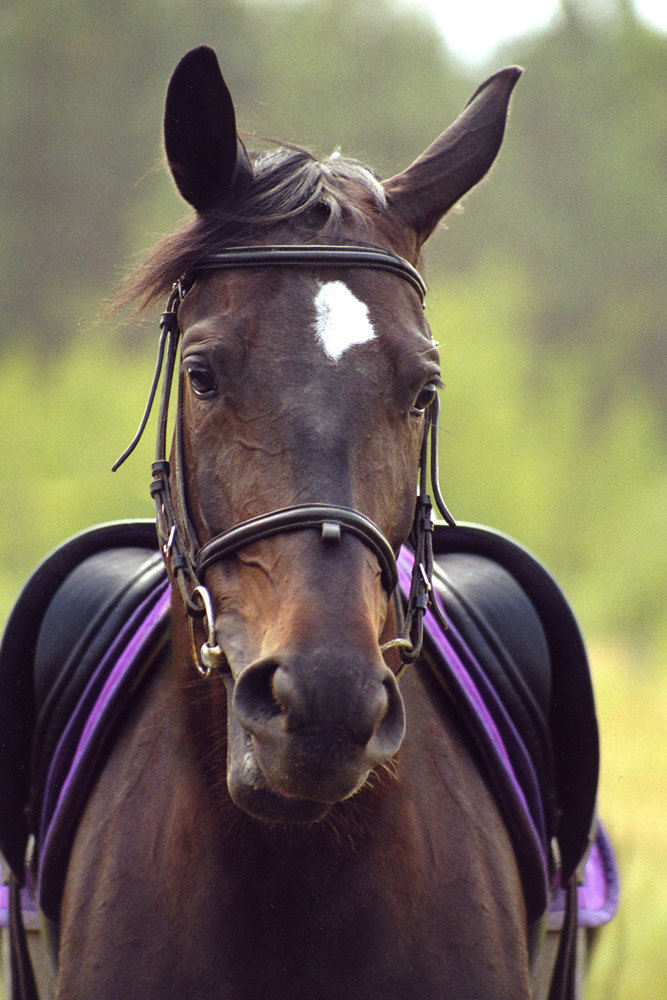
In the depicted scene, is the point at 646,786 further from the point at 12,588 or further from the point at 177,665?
the point at 12,588

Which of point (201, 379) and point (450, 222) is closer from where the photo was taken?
point (201, 379)

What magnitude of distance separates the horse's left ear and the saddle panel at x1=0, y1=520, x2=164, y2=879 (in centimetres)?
132

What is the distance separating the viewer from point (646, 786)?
9000 millimetres

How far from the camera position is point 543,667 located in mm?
3035

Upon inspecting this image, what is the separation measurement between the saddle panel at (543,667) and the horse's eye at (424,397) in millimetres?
833

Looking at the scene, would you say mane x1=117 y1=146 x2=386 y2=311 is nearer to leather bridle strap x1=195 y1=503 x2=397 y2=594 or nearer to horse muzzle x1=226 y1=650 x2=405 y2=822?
leather bridle strap x1=195 y1=503 x2=397 y2=594

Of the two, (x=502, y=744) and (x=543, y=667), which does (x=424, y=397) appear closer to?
(x=502, y=744)

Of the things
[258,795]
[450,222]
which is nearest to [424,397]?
[258,795]

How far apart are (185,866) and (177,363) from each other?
1115mm

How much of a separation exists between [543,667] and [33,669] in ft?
4.98

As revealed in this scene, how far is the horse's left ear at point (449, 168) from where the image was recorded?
235 cm

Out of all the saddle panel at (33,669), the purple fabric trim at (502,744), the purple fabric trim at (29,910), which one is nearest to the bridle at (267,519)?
the purple fabric trim at (502,744)

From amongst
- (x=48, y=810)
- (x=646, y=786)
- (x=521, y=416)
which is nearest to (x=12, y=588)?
(x=521, y=416)

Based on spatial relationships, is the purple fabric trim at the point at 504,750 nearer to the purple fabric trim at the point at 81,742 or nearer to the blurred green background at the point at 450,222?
the purple fabric trim at the point at 81,742
